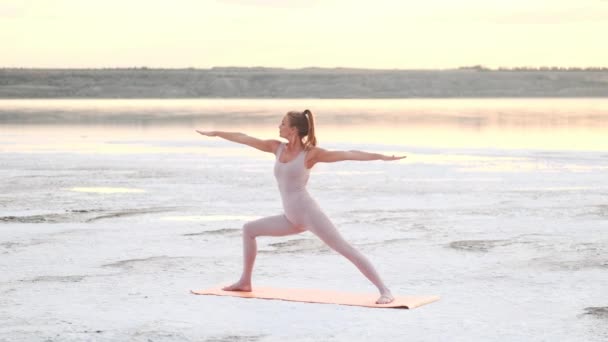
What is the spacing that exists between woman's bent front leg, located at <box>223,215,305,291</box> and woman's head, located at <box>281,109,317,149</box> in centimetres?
64

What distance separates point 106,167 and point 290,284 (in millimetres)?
12976

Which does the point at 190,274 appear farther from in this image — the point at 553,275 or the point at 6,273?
the point at 553,275

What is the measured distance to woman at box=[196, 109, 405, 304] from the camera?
328 inches

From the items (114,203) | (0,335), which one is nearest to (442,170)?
(114,203)

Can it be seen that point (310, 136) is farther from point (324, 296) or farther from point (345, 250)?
point (324, 296)

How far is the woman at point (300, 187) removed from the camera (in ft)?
27.3

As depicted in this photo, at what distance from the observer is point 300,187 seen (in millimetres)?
8461

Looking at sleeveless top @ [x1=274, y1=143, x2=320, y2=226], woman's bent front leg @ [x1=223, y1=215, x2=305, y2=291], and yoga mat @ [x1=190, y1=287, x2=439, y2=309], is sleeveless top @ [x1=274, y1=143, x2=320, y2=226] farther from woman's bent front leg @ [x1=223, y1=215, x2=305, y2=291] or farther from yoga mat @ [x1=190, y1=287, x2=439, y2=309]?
yoga mat @ [x1=190, y1=287, x2=439, y2=309]

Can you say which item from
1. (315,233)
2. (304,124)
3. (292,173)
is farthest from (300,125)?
(315,233)

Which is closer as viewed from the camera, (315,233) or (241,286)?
(315,233)

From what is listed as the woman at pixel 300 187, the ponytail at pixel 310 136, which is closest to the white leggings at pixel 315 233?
the woman at pixel 300 187

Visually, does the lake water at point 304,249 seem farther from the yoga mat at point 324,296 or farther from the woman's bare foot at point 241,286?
the woman's bare foot at point 241,286

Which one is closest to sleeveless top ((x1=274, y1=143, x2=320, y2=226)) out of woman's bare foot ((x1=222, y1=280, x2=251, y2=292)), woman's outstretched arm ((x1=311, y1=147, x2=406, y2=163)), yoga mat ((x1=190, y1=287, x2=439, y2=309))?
woman's outstretched arm ((x1=311, y1=147, x2=406, y2=163))

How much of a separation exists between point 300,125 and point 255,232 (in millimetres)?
941
